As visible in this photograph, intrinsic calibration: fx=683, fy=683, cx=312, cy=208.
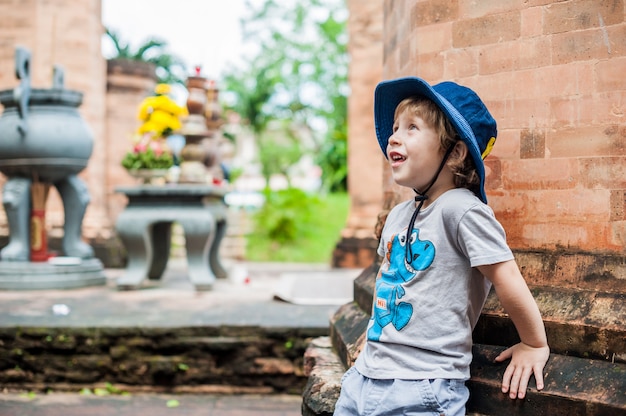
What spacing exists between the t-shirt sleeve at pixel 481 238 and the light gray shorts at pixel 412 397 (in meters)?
0.36

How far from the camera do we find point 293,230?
12930 millimetres

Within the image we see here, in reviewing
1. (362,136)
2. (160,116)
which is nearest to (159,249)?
(160,116)

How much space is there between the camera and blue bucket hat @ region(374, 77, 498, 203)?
1.89m

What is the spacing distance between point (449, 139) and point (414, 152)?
10 cm

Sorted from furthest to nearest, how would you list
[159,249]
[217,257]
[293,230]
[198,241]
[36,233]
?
[293,230] < [217,257] < [159,249] < [36,233] < [198,241]

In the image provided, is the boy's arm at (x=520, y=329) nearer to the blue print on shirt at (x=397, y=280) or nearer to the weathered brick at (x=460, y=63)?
the blue print on shirt at (x=397, y=280)

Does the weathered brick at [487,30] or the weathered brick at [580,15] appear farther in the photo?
the weathered brick at [487,30]

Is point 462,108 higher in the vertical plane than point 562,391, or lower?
higher

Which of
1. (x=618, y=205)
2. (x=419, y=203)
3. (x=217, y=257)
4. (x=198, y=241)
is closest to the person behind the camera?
(x=419, y=203)

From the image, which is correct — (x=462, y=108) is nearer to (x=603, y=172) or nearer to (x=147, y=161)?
(x=603, y=172)

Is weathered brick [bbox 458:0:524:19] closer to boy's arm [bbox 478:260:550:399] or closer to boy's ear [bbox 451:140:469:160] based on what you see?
boy's ear [bbox 451:140:469:160]

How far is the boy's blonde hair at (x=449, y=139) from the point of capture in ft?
6.35

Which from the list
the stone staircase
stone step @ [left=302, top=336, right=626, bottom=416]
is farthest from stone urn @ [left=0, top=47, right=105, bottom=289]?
stone step @ [left=302, top=336, right=626, bottom=416]

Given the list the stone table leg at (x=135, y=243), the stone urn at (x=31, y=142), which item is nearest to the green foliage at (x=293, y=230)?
the stone urn at (x=31, y=142)
